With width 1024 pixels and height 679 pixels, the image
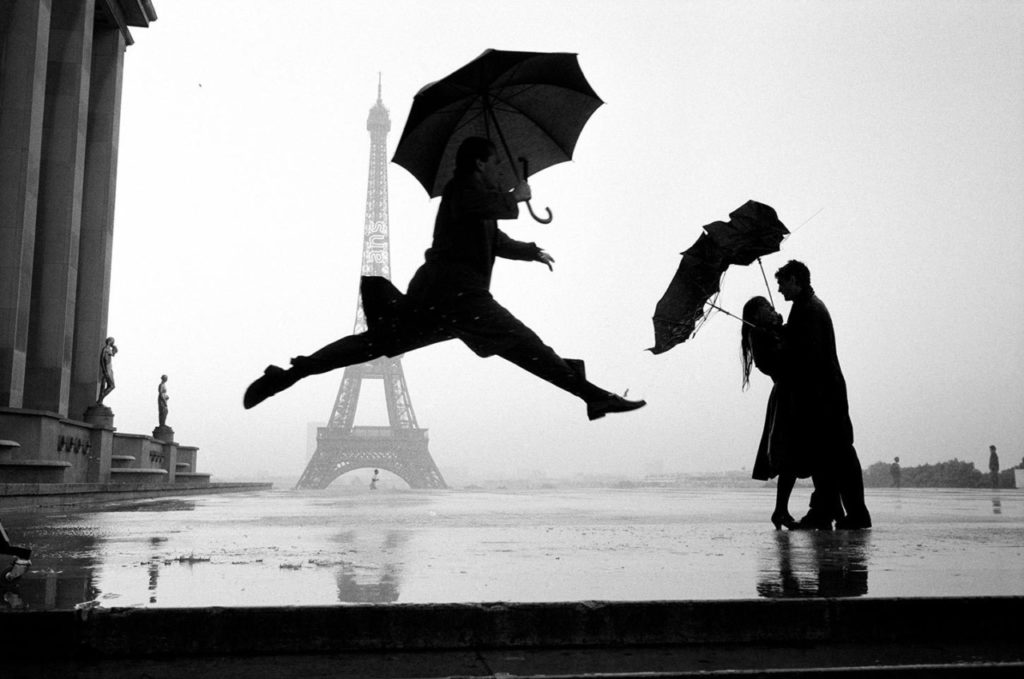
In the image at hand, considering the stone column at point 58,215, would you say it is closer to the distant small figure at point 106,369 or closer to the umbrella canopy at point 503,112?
the distant small figure at point 106,369

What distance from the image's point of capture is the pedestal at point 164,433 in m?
28.6

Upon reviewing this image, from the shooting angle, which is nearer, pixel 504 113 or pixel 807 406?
pixel 504 113

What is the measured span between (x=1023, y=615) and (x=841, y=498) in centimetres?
468

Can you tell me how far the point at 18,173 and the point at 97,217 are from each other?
767cm

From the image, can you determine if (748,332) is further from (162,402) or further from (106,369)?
(162,402)

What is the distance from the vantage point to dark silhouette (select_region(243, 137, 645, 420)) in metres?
5.10

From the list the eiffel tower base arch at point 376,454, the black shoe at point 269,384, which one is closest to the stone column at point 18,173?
the black shoe at point 269,384

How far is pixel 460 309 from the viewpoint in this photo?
509 centimetres

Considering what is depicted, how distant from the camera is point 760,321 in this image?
7.20 meters

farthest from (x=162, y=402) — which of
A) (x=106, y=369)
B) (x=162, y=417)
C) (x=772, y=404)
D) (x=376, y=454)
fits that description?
(x=376, y=454)

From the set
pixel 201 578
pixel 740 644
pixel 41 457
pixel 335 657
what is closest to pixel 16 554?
pixel 201 578

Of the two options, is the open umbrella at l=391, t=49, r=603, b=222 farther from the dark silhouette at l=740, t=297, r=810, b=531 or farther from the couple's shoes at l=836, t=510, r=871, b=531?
the couple's shoes at l=836, t=510, r=871, b=531

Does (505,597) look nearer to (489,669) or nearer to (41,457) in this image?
(489,669)

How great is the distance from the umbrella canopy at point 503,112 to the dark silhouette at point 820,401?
2387 mm
